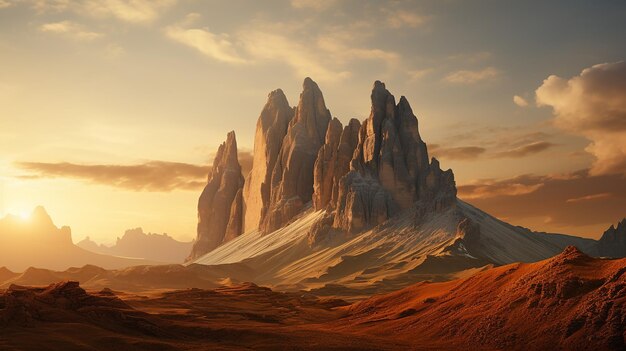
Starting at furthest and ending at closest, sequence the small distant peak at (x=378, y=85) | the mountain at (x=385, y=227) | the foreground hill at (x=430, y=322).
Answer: the small distant peak at (x=378, y=85) → the mountain at (x=385, y=227) → the foreground hill at (x=430, y=322)

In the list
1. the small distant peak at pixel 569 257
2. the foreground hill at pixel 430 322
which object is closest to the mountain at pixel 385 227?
the foreground hill at pixel 430 322

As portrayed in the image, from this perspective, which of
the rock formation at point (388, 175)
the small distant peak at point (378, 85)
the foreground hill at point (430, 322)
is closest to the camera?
the foreground hill at point (430, 322)

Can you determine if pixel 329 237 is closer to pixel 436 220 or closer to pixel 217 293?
pixel 436 220

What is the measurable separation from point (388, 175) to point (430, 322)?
423 feet

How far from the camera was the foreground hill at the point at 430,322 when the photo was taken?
36531 mm

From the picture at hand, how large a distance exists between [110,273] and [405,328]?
11664cm

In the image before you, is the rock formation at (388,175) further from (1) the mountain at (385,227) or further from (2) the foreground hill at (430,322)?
(2) the foreground hill at (430,322)

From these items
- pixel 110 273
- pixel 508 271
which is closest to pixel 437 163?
pixel 110 273

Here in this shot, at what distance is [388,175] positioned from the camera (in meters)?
174

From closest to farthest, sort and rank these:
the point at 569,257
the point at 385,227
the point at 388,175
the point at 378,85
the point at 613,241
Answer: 1. the point at 569,257
2. the point at 385,227
3. the point at 388,175
4. the point at 378,85
5. the point at 613,241

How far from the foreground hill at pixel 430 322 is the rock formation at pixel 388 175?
367ft

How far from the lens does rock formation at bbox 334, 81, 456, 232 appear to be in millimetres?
167000

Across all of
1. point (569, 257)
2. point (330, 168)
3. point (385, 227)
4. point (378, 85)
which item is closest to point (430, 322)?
point (569, 257)

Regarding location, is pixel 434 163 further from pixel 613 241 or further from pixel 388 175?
pixel 613 241
